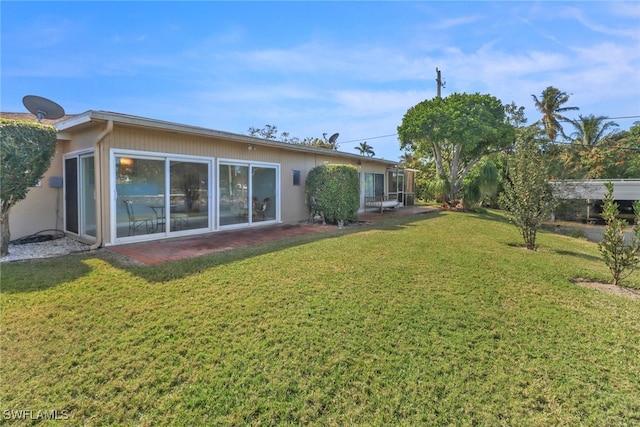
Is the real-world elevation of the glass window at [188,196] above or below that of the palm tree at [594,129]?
below

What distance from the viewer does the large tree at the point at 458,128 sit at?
603 inches

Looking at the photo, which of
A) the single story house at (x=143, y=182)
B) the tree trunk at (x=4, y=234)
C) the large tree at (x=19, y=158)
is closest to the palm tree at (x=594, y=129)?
the single story house at (x=143, y=182)

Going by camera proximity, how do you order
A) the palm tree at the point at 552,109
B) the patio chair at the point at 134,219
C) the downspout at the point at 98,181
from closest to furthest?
the downspout at the point at 98,181
the patio chair at the point at 134,219
the palm tree at the point at 552,109

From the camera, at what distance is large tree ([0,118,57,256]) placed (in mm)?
5586

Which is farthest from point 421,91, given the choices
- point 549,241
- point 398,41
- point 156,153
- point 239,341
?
point 239,341

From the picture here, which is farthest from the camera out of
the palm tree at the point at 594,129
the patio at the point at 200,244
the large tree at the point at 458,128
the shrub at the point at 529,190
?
the palm tree at the point at 594,129

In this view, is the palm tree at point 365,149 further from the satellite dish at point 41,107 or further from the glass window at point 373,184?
the satellite dish at point 41,107

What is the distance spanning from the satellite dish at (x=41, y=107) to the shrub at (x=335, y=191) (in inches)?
296

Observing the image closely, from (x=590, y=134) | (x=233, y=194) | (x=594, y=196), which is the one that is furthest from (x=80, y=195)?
(x=590, y=134)

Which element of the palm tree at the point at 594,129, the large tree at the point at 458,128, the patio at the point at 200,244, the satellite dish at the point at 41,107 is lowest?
the patio at the point at 200,244

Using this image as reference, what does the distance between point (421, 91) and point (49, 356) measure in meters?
22.8

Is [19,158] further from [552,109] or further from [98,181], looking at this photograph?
[552,109]

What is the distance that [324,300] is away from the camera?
414 centimetres

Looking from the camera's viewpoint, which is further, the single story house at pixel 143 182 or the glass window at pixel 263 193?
the glass window at pixel 263 193
